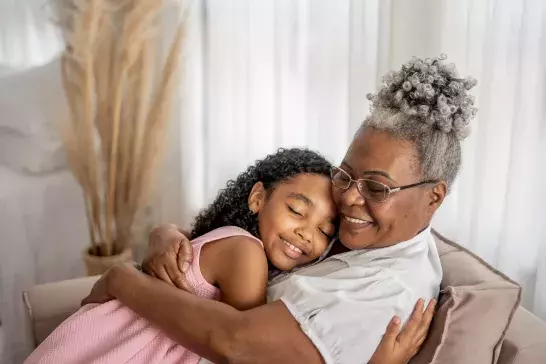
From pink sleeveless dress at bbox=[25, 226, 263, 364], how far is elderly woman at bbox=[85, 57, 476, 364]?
0.16 feet

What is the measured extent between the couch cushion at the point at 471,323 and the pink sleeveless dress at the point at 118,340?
489mm

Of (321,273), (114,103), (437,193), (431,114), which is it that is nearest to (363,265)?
(321,273)

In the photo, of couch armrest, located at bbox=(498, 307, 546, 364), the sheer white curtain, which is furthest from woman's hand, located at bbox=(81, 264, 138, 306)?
the sheer white curtain

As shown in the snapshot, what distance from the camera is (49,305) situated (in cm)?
187

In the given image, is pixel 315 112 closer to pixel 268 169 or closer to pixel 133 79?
pixel 133 79

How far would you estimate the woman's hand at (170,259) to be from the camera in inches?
57.1

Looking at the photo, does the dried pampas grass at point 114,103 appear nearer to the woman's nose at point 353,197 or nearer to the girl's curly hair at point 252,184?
the girl's curly hair at point 252,184

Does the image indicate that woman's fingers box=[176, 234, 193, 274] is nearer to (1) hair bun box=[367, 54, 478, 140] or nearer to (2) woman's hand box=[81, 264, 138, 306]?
(2) woman's hand box=[81, 264, 138, 306]

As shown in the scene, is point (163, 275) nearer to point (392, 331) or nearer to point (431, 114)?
point (392, 331)

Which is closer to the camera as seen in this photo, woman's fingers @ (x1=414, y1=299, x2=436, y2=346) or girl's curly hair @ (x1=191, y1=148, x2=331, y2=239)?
woman's fingers @ (x1=414, y1=299, x2=436, y2=346)

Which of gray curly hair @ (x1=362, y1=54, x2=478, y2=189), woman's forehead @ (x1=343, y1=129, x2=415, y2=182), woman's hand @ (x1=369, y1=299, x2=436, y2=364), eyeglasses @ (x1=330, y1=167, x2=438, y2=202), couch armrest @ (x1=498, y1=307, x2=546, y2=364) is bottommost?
couch armrest @ (x1=498, y1=307, x2=546, y2=364)

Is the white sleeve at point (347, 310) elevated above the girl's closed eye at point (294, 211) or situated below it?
below

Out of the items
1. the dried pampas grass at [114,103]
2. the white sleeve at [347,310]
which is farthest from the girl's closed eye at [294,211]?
the dried pampas grass at [114,103]

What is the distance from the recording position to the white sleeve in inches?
49.4
